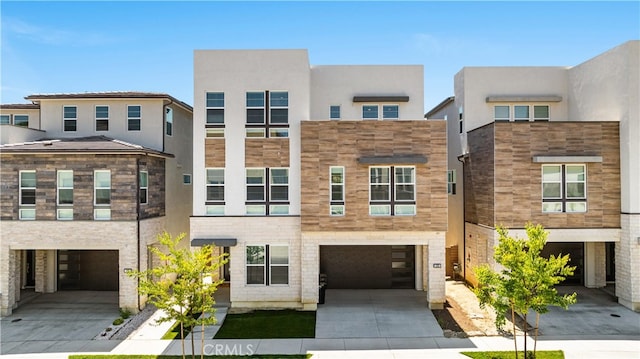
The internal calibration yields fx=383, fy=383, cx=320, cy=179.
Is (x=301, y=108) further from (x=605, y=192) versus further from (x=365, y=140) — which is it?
(x=605, y=192)

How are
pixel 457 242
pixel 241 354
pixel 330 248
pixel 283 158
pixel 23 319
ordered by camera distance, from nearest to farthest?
pixel 241 354, pixel 23 319, pixel 283 158, pixel 330 248, pixel 457 242

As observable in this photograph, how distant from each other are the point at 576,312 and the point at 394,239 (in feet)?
26.4

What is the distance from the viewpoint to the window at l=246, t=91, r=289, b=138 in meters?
17.3

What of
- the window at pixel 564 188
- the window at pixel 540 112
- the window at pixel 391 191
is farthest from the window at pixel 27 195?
the window at pixel 540 112

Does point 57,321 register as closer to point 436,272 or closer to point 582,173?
point 436,272

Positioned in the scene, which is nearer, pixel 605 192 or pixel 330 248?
pixel 605 192

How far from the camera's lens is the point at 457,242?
22188 mm

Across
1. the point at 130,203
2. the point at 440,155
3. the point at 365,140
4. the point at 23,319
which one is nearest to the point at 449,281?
the point at 440,155

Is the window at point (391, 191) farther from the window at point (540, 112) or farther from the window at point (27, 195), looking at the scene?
the window at point (27, 195)

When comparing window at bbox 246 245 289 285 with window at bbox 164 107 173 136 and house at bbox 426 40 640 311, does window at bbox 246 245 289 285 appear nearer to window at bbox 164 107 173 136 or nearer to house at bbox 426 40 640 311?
window at bbox 164 107 173 136

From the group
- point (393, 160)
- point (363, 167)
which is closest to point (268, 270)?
point (363, 167)

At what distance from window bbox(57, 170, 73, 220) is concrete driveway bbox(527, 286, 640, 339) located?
19506 millimetres

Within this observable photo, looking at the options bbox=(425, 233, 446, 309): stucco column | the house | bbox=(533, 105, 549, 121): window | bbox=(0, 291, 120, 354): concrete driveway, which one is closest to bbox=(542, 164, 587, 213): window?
the house

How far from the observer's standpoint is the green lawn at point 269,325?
45.9ft
